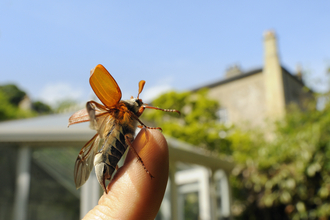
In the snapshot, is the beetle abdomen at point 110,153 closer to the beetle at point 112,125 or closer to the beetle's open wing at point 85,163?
the beetle at point 112,125

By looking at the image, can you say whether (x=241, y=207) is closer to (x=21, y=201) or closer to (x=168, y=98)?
(x=168, y=98)

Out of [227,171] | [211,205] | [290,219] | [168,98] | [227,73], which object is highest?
[227,73]

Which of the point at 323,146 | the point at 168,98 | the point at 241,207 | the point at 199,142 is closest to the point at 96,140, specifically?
the point at 323,146

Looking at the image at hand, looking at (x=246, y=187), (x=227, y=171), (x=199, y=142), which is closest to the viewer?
(x=227, y=171)

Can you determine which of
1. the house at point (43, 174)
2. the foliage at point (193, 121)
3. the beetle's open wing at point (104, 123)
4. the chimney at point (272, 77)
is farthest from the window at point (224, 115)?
the beetle's open wing at point (104, 123)

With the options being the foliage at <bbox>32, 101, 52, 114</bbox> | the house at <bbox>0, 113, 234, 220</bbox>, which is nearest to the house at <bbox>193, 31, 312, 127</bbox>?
the house at <bbox>0, 113, 234, 220</bbox>

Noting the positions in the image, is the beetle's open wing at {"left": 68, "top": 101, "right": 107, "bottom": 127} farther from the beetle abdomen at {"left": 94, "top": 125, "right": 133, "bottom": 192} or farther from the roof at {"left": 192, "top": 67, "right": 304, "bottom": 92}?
the roof at {"left": 192, "top": 67, "right": 304, "bottom": 92}

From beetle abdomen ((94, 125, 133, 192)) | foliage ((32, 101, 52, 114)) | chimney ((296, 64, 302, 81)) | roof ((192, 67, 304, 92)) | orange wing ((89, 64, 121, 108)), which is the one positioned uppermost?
foliage ((32, 101, 52, 114))
